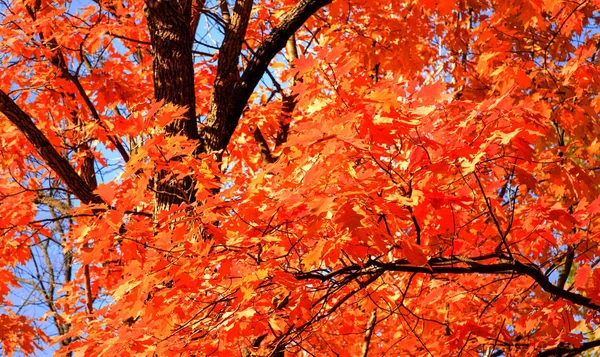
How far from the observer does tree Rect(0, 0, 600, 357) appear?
2.45 meters

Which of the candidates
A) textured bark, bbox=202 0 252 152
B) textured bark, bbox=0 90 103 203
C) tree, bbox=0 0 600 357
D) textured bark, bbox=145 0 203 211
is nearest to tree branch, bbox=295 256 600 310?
tree, bbox=0 0 600 357

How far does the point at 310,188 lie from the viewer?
232 cm

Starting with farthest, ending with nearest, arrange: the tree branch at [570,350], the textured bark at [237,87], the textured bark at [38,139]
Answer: the textured bark at [237,87], the textured bark at [38,139], the tree branch at [570,350]

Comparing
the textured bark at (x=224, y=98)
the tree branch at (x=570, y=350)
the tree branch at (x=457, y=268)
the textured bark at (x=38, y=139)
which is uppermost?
the textured bark at (x=224, y=98)

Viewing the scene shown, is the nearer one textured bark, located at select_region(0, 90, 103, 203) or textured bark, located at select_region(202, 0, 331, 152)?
textured bark, located at select_region(0, 90, 103, 203)

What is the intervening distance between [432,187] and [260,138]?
3756 millimetres

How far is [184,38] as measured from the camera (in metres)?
4.09

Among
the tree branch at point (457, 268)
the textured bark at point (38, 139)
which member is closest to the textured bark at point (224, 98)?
the textured bark at point (38, 139)

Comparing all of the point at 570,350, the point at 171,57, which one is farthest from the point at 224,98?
the point at 570,350

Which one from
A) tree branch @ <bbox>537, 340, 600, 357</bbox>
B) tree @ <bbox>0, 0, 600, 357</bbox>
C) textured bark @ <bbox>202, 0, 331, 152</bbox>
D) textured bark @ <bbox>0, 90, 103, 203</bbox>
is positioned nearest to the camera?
tree @ <bbox>0, 0, 600, 357</bbox>

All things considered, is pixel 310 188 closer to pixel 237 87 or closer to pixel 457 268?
pixel 457 268

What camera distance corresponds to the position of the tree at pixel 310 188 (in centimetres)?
245

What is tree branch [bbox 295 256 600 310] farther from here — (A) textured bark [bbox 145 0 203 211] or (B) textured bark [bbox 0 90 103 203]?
(B) textured bark [bbox 0 90 103 203]

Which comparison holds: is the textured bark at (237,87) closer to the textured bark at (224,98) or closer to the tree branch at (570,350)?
the textured bark at (224,98)
